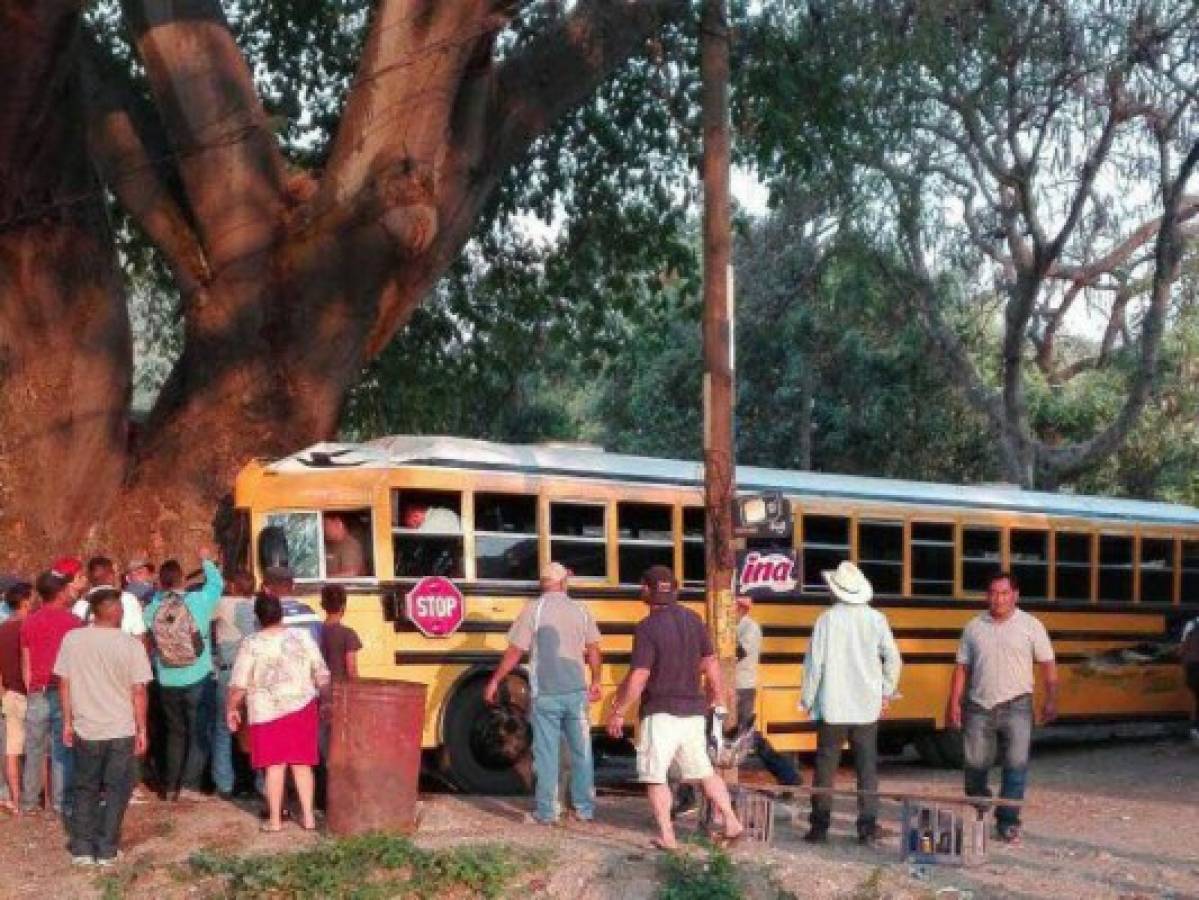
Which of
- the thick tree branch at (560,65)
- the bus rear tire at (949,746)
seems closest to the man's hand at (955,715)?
the bus rear tire at (949,746)

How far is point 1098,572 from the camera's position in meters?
21.3

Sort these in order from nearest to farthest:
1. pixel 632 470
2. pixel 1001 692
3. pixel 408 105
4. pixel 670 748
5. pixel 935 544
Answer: pixel 670 748
pixel 1001 692
pixel 408 105
pixel 632 470
pixel 935 544

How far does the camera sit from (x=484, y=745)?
16234mm

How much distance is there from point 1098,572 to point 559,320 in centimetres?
712

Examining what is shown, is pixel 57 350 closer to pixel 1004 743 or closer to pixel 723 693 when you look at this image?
pixel 723 693

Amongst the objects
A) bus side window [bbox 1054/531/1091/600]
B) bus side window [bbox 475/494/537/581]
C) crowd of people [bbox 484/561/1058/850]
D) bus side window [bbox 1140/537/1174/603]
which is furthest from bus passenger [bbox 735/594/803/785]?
bus side window [bbox 1140/537/1174/603]

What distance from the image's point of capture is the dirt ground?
446 inches

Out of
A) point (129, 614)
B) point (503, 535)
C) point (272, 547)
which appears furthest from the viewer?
point (503, 535)

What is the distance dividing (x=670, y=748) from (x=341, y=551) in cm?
454

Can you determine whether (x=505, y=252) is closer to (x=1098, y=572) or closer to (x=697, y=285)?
(x=697, y=285)

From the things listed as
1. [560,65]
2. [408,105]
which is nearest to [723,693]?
[408,105]

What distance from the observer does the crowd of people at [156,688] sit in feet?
41.1

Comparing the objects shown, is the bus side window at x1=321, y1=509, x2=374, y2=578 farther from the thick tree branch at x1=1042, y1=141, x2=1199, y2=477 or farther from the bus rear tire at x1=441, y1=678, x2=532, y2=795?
the thick tree branch at x1=1042, y1=141, x2=1199, y2=477

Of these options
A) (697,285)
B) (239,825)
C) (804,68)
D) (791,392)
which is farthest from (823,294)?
(239,825)
